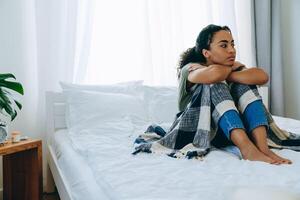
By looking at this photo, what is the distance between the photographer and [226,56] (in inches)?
59.0

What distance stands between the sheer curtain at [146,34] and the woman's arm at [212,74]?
1.12m

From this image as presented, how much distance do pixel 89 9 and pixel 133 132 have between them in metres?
1.04

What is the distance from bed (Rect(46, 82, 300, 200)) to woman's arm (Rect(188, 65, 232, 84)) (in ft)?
0.97

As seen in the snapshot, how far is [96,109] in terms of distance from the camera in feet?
6.48

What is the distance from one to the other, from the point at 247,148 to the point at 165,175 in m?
0.38

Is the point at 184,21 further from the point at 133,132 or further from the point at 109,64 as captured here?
the point at 133,132

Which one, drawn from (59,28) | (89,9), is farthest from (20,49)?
(89,9)

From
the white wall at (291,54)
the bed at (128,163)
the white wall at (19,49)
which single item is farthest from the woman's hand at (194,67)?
the white wall at (291,54)

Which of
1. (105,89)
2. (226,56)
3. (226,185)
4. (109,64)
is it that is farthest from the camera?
(109,64)

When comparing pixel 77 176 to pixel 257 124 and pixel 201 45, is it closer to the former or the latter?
pixel 257 124

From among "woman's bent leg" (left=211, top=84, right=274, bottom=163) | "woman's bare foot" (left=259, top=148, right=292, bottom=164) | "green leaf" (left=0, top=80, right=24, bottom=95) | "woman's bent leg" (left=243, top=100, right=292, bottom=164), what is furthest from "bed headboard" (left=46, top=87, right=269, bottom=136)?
"woman's bare foot" (left=259, top=148, right=292, bottom=164)

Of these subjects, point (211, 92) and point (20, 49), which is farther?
point (20, 49)

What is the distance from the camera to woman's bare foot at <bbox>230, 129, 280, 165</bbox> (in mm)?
1133

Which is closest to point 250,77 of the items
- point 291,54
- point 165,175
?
point 165,175
